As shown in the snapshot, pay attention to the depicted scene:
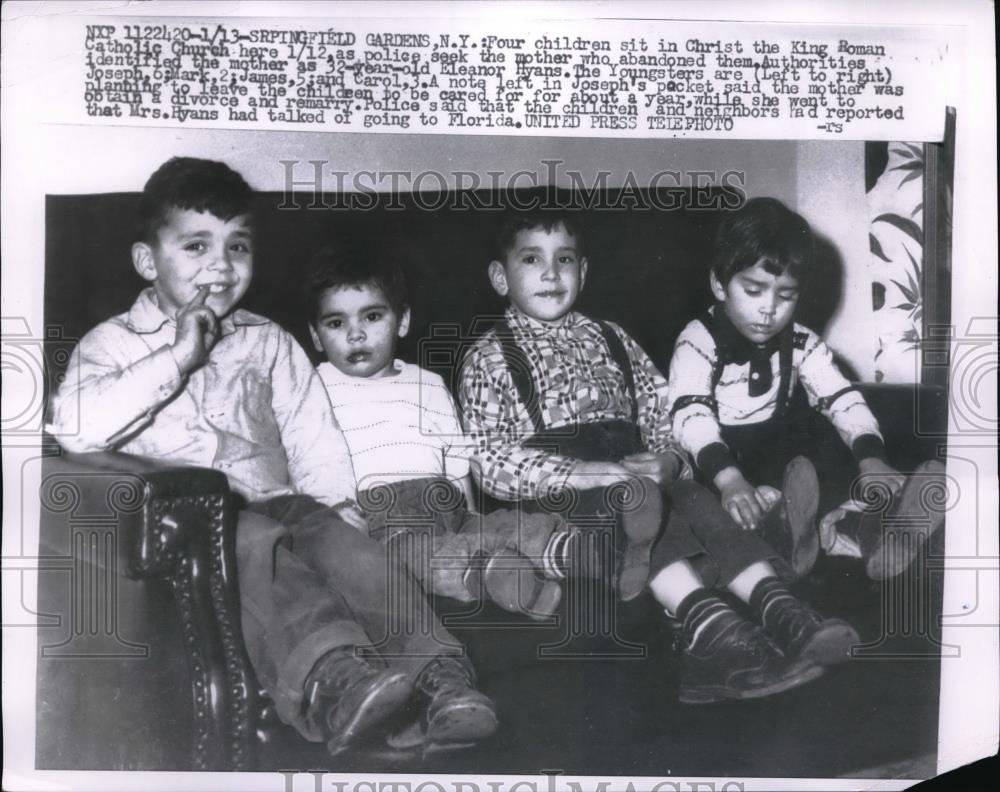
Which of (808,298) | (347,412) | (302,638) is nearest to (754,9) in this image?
(808,298)

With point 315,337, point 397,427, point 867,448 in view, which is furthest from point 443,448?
point 867,448

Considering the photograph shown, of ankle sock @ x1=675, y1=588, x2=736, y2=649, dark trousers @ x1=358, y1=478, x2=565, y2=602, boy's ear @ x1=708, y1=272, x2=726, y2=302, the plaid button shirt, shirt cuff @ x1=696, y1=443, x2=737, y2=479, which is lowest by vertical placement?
ankle sock @ x1=675, y1=588, x2=736, y2=649

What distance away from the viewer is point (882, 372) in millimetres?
2070

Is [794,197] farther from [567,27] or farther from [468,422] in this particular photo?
[468,422]

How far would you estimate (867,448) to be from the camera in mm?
2057

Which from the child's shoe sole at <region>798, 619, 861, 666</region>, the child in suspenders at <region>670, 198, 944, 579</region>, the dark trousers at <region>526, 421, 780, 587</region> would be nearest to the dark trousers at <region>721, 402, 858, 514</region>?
the child in suspenders at <region>670, 198, 944, 579</region>

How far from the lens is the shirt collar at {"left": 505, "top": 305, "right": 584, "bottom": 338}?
2.03 metres

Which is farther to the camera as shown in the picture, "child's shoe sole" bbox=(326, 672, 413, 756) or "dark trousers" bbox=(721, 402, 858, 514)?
"dark trousers" bbox=(721, 402, 858, 514)

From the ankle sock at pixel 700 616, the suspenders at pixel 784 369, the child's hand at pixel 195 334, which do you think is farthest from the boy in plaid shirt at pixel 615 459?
the child's hand at pixel 195 334

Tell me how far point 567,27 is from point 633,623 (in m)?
1.19

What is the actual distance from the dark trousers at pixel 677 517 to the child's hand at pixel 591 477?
0.01 metres

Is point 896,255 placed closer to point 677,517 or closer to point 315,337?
point 677,517

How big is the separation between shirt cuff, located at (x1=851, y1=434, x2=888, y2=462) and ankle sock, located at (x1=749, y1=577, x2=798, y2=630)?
1.01 ft

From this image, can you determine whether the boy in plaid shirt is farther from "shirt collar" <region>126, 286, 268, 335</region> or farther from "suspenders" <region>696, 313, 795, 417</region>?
"shirt collar" <region>126, 286, 268, 335</region>
